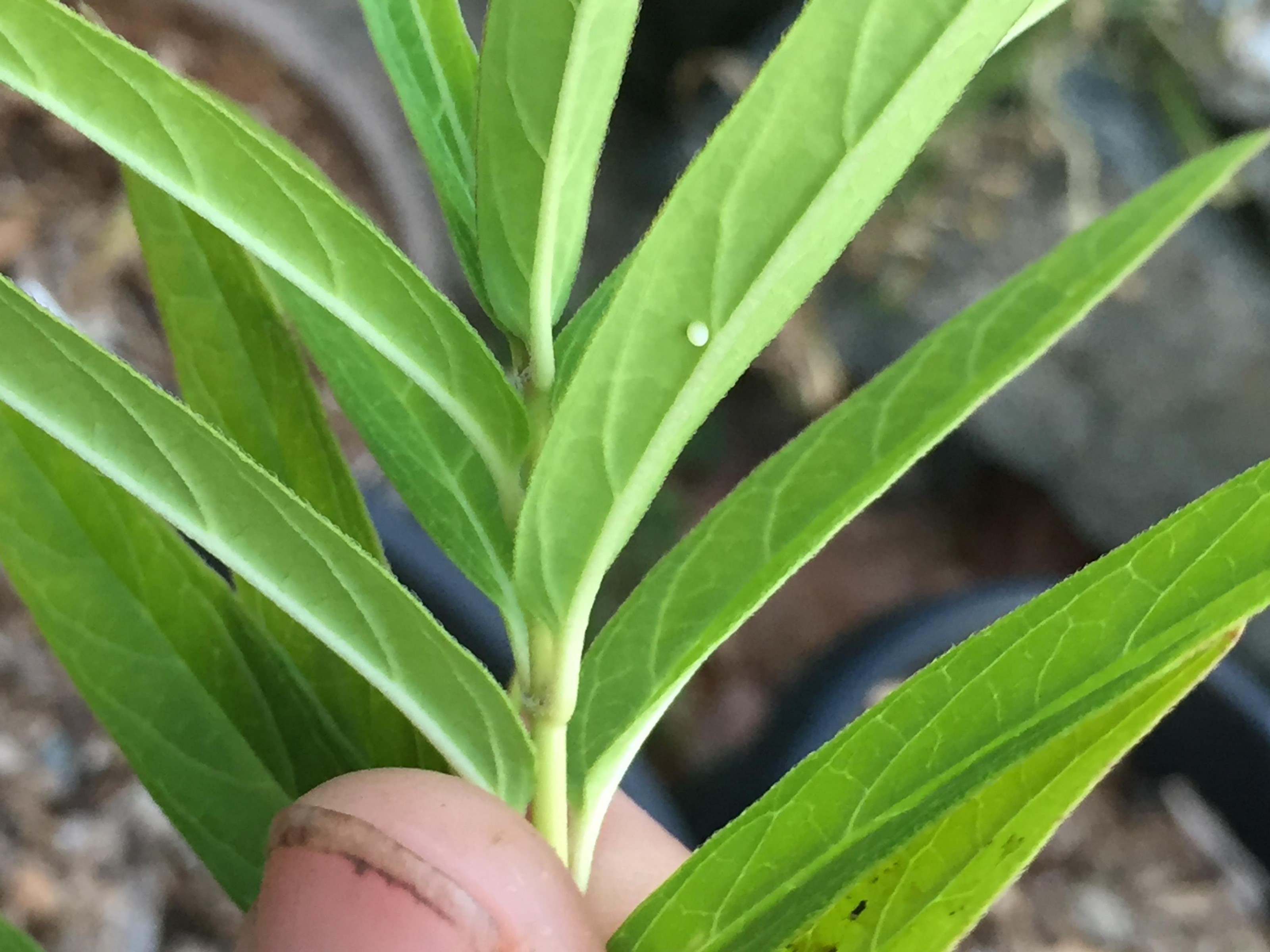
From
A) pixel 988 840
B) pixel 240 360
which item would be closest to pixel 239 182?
pixel 240 360

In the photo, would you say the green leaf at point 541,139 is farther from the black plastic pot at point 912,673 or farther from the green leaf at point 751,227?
the black plastic pot at point 912,673

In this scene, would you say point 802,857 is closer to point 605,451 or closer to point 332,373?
point 605,451

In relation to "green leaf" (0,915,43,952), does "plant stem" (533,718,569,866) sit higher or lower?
lower

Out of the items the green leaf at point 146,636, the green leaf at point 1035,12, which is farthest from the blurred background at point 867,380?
the green leaf at point 1035,12

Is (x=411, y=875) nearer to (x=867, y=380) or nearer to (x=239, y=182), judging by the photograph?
(x=239, y=182)

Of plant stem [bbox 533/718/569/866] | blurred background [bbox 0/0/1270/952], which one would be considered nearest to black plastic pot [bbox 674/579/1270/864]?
blurred background [bbox 0/0/1270/952]

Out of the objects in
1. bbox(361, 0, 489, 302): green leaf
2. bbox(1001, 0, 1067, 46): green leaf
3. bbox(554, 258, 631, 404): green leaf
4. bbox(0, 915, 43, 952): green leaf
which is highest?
bbox(361, 0, 489, 302): green leaf

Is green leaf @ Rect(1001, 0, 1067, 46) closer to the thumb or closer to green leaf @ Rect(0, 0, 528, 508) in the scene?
green leaf @ Rect(0, 0, 528, 508)

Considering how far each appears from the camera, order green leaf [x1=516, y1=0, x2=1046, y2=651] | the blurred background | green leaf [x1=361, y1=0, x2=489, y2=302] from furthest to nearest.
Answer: the blurred background
green leaf [x1=361, y1=0, x2=489, y2=302]
green leaf [x1=516, y1=0, x2=1046, y2=651]
